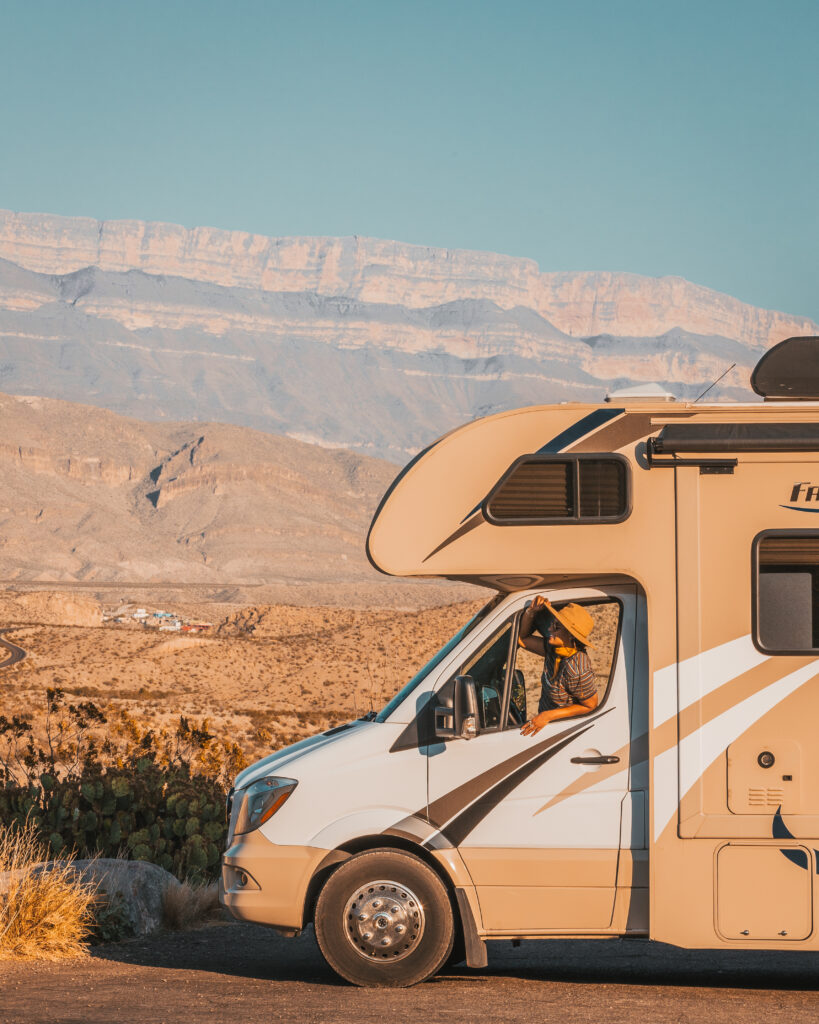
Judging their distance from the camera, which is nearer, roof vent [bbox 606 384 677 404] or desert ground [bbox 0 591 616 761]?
roof vent [bbox 606 384 677 404]

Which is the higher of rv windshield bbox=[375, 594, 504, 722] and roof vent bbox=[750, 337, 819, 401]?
roof vent bbox=[750, 337, 819, 401]

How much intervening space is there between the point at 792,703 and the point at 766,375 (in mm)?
2018

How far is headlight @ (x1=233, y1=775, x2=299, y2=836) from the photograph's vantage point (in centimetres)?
760

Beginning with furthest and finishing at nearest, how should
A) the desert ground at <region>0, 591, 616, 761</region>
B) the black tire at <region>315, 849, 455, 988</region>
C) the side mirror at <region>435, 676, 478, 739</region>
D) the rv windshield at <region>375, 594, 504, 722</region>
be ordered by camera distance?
the desert ground at <region>0, 591, 616, 761</region>
the rv windshield at <region>375, 594, 504, 722</region>
the black tire at <region>315, 849, 455, 988</region>
the side mirror at <region>435, 676, 478, 739</region>

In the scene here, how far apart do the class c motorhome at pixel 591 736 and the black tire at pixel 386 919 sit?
0.04 ft

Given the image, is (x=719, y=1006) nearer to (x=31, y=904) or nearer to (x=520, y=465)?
(x=520, y=465)

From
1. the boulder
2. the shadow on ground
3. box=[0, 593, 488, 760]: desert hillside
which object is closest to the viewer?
the shadow on ground

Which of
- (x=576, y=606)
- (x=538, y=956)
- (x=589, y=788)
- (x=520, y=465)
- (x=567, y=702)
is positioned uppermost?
(x=520, y=465)

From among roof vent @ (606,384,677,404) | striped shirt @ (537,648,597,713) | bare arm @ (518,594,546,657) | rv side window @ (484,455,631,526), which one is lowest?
striped shirt @ (537,648,597,713)

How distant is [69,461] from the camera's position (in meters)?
152

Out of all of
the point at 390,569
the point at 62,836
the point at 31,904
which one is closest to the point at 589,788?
the point at 390,569

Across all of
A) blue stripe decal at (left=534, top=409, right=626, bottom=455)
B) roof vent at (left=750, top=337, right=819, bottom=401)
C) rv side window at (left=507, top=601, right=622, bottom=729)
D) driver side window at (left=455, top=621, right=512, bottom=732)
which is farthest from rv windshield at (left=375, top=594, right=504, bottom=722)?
roof vent at (left=750, top=337, right=819, bottom=401)

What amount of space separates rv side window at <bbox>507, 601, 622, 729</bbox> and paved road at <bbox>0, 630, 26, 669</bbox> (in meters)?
42.0

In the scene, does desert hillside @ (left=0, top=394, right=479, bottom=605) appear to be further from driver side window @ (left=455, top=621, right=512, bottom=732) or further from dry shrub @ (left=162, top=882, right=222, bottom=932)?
driver side window @ (left=455, top=621, right=512, bottom=732)
